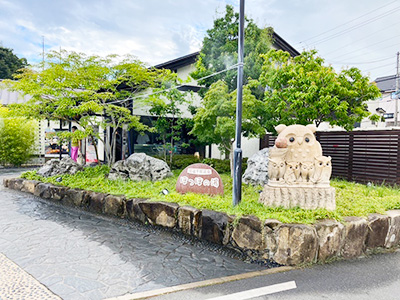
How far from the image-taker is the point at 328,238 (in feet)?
14.6

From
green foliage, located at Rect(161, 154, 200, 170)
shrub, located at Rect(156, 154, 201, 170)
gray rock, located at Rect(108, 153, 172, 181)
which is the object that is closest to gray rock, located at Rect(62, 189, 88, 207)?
gray rock, located at Rect(108, 153, 172, 181)

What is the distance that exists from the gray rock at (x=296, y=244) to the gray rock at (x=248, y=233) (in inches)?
12.7

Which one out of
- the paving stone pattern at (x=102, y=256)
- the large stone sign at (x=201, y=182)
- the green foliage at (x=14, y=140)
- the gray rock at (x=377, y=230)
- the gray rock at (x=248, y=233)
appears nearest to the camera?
the paving stone pattern at (x=102, y=256)

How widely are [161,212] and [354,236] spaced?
11.7ft

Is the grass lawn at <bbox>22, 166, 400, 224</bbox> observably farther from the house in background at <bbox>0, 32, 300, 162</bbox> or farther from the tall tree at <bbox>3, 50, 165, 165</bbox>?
the house in background at <bbox>0, 32, 300, 162</bbox>

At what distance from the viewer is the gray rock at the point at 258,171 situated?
8187 millimetres

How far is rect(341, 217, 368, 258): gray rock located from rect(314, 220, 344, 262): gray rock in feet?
0.53

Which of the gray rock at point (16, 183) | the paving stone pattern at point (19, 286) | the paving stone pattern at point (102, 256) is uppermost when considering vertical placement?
the gray rock at point (16, 183)

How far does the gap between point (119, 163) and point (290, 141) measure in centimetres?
569

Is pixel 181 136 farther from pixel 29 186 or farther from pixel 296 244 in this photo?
pixel 296 244

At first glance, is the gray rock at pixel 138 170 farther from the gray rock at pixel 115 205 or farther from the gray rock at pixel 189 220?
the gray rock at pixel 189 220

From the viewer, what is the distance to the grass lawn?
4.76m

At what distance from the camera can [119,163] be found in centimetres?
900

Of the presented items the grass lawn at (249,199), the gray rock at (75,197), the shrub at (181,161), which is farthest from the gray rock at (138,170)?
the shrub at (181,161)
